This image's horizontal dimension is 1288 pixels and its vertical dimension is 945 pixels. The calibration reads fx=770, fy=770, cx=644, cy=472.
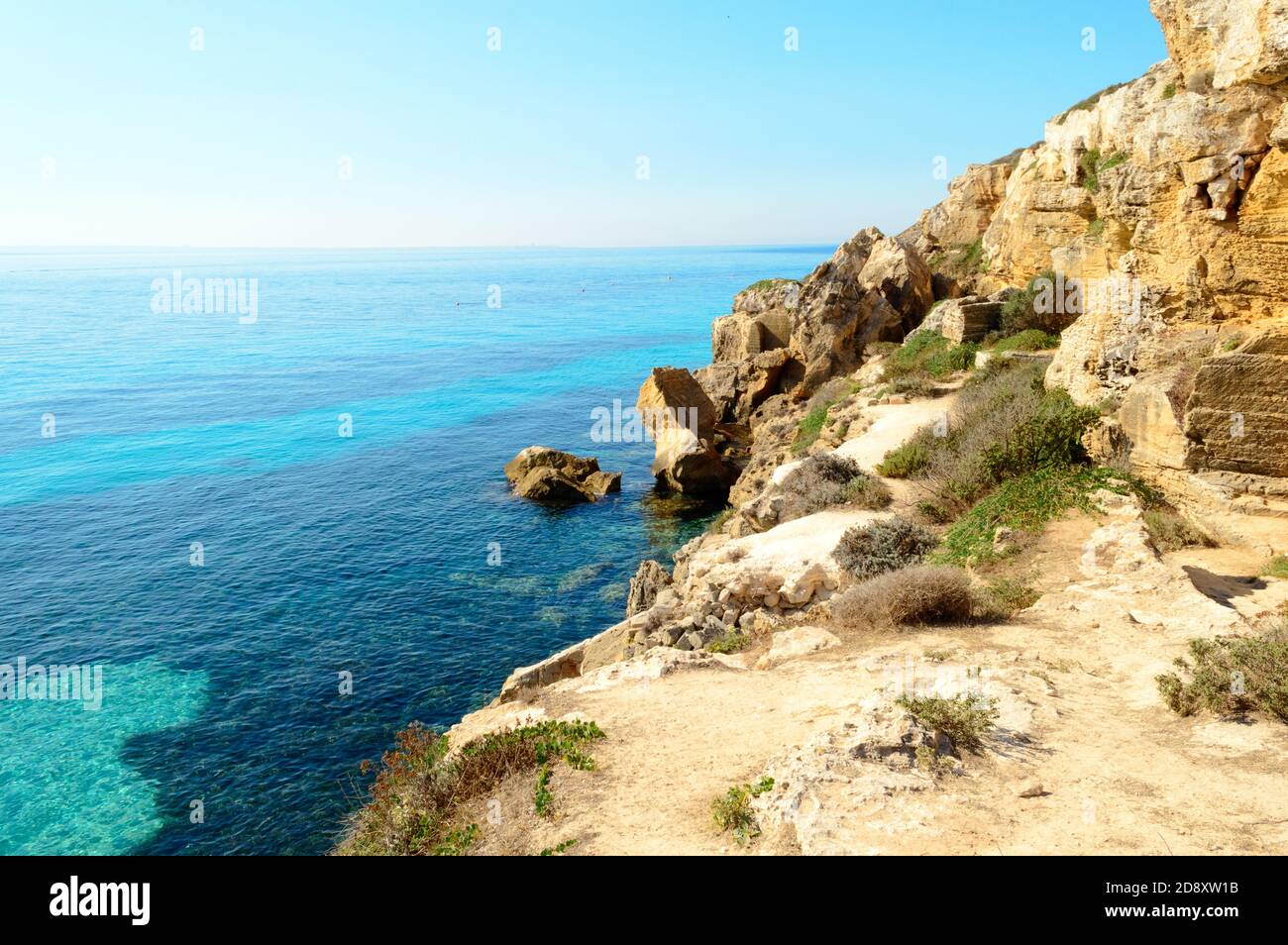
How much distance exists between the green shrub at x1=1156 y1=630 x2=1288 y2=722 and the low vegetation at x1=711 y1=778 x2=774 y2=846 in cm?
474

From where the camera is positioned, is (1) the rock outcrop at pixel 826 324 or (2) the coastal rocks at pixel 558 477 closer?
(2) the coastal rocks at pixel 558 477

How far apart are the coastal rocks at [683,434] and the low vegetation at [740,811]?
85.6ft

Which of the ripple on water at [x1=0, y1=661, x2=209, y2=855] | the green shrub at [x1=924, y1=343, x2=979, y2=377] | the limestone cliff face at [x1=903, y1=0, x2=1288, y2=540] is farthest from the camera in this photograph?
the green shrub at [x1=924, y1=343, x2=979, y2=377]

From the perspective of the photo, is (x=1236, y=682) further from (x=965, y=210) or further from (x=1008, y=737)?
(x=965, y=210)

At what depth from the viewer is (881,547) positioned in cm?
1441

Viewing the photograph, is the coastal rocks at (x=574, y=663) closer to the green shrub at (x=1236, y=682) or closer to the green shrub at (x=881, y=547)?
the green shrub at (x=881, y=547)

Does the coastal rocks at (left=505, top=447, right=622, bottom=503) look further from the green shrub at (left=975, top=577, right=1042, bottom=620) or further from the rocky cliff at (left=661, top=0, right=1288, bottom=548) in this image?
the green shrub at (left=975, top=577, right=1042, bottom=620)

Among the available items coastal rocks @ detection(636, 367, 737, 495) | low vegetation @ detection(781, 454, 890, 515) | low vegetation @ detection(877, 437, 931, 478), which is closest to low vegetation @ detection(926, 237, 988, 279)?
coastal rocks @ detection(636, 367, 737, 495)

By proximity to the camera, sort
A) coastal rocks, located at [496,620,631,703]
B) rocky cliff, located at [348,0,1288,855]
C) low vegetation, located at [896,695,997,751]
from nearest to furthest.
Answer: rocky cliff, located at [348,0,1288,855], low vegetation, located at [896,695,997,751], coastal rocks, located at [496,620,631,703]

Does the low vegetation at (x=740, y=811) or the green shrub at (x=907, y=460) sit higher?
the green shrub at (x=907, y=460)

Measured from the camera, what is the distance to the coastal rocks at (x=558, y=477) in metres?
32.8

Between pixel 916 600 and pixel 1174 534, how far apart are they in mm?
4755

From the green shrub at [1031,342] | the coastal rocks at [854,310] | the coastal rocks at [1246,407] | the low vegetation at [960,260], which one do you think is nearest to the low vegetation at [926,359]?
the green shrub at [1031,342]

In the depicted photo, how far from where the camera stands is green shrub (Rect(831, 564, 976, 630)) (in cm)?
1170
